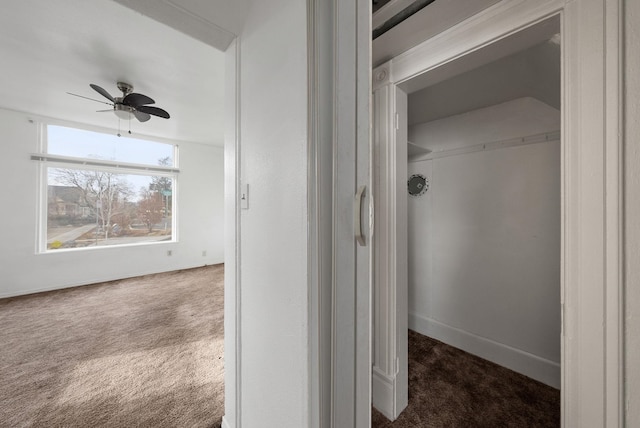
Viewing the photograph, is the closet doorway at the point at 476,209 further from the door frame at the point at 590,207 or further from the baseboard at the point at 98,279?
the baseboard at the point at 98,279

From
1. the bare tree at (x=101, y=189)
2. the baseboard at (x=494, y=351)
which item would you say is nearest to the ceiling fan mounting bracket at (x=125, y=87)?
the bare tree at (x=101, y=189)

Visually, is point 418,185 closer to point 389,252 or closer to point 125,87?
point 389,252

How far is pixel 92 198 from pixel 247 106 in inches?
181

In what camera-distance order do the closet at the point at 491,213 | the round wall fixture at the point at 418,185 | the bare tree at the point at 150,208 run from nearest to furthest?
1. the closet at the point at 491,213
2. the round wall fixture at the point at 418,185
3. the bare tree at the point at 150,208

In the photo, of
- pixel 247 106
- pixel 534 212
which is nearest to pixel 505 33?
pixel 247 106

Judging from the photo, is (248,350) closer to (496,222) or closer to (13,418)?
(13,418)

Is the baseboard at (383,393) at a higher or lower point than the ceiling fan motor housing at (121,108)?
lower

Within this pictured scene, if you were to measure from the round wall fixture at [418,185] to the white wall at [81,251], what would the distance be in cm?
426

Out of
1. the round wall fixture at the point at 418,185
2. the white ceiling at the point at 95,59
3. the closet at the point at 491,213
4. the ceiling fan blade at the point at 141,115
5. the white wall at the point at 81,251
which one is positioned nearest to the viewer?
the white ceiling at the point at 95,59

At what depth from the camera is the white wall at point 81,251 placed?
3.21m

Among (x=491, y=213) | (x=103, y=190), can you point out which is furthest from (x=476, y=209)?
(x=103, y=190)

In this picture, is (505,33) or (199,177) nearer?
(505,33)

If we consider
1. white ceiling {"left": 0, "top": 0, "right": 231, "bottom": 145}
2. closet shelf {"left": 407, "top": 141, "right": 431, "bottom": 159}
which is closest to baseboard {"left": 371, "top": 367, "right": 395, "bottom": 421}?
closet shelf {"left": 407, "top": 141, "right": 431, "bottom": 159}

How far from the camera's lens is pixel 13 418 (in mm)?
1381
